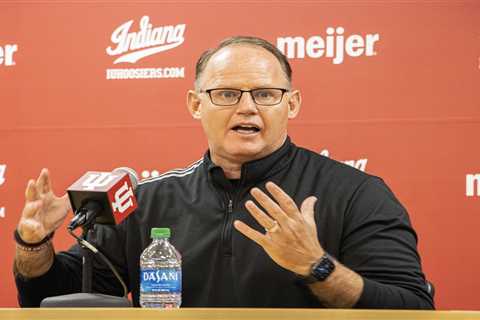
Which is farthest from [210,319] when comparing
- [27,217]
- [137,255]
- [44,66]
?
[44,66]

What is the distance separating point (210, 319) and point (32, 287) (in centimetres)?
83

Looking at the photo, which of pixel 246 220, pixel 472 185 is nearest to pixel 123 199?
pixel 246 220

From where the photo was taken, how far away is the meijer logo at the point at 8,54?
3.50m

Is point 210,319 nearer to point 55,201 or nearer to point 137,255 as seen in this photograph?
point 55,201

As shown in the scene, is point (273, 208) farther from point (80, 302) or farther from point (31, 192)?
point (31, 192)

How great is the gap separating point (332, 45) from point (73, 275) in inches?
65.5

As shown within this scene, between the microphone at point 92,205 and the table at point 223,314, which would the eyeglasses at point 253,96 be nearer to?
the microphone at point 92,205

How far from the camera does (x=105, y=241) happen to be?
2.28 metres

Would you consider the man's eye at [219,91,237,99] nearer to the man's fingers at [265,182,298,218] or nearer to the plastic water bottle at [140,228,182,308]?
the plastic water bottle at [140,228,182,308]

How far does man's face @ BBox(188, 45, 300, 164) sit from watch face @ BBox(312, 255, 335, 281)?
0.54 meters

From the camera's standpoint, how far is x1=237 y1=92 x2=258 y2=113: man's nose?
87.3 inches

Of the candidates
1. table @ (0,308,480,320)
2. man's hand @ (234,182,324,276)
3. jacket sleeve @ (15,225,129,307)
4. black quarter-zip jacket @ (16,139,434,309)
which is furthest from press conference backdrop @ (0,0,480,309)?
table @ (0,308,480,320)

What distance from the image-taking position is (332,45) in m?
3.40

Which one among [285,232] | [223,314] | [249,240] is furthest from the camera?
[249,240]
